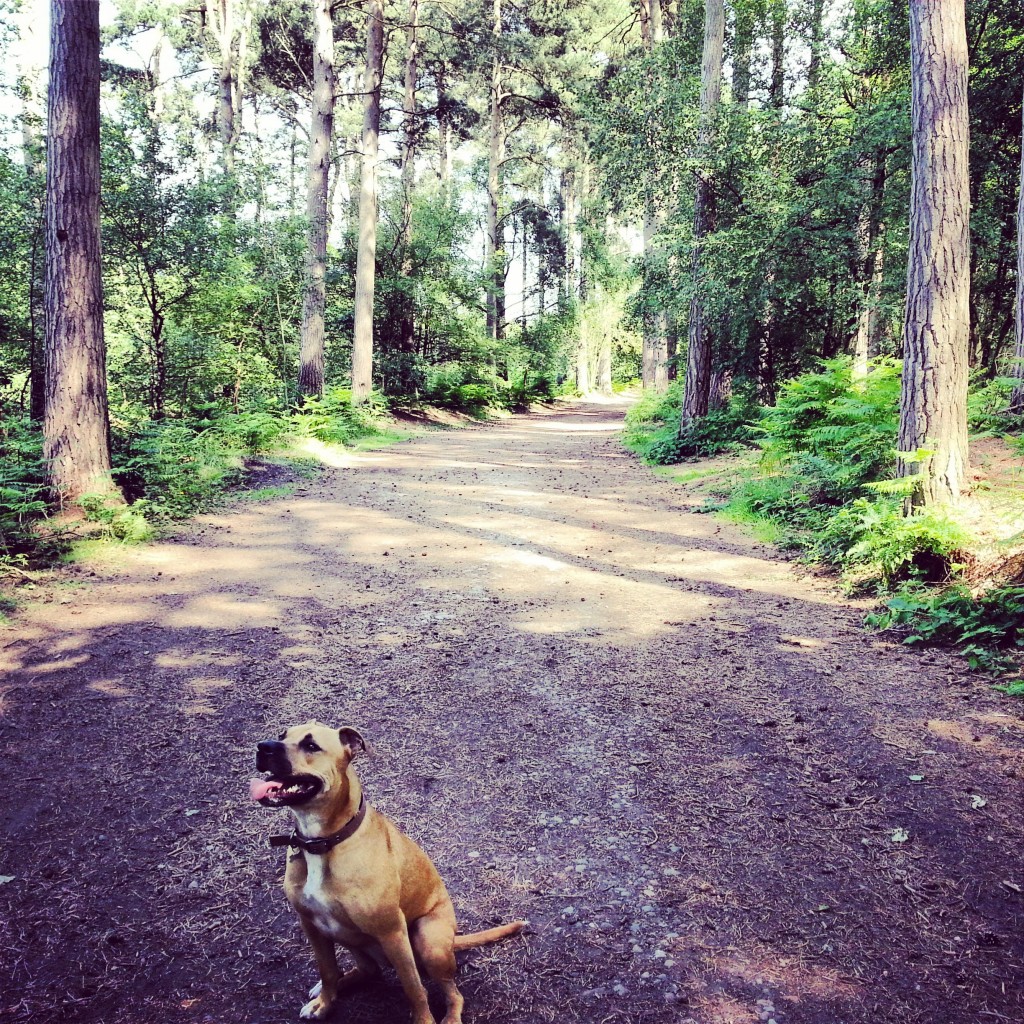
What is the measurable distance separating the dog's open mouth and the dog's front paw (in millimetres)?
764

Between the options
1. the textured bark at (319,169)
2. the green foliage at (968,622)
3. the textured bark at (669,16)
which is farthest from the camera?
the textured bark at (669,16)

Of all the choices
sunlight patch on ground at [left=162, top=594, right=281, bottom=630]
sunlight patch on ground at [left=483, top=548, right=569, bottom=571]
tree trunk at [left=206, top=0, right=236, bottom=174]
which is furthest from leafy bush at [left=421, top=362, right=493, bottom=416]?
sunlight patch on ground at [left=162, top=594, right=281, bottom=630]

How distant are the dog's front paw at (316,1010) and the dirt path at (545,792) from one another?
0.09 meters

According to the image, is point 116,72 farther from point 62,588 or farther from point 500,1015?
point 500,1015

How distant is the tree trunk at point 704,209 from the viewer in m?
13.1

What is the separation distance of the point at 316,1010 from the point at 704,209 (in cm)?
1440

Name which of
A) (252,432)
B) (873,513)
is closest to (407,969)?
(873,513)

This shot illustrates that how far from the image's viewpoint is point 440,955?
224 centimetres

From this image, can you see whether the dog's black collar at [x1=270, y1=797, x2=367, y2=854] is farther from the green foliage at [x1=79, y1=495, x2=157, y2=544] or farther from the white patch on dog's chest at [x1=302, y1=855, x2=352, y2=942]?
the green foliage at [x1=79, y1=495, x2=157, y2=544]

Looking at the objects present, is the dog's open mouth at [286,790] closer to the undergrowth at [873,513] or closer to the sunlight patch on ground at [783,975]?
the sunlight patch on ground at [783,975]

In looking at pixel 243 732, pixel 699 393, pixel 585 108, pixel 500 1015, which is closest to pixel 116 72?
pixel 585 108

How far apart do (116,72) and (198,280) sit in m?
18.1

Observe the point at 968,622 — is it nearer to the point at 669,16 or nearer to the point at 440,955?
the point at 440,955

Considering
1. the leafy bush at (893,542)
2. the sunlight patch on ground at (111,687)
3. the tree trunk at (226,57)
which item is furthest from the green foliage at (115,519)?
the tree trunk at (226,57)
